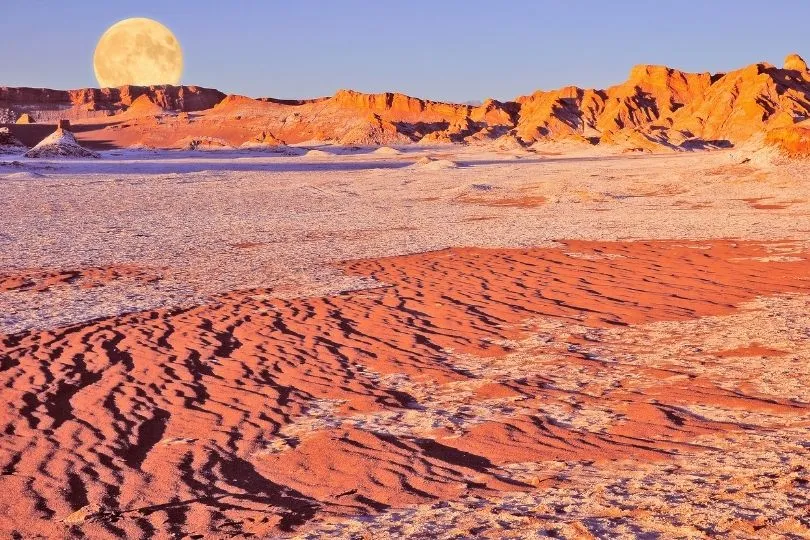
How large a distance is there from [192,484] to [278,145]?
8057 centimetres

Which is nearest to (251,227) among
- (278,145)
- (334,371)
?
(334,371)

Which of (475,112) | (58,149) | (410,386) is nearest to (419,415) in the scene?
(410,386)

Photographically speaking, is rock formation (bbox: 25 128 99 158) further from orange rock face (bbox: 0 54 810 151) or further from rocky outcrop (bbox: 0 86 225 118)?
rocky outcrop (bbox: 0 86 225 118)

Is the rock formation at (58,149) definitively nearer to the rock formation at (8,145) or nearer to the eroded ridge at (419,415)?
the rock formation at (8,145)

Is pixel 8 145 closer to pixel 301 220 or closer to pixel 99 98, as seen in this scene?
pixel 301 220

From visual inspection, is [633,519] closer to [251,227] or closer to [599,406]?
[599,406]

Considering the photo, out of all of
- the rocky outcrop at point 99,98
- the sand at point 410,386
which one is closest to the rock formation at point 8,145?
Answer: the sand at point 410,386

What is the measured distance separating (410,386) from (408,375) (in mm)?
343

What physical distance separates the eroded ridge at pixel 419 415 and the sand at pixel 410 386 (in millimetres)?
24

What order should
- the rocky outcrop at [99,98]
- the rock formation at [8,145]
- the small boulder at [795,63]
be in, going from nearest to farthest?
1. the rock formation at [8,145]
2. the small boulder at [795,63]
3. the rocky outcrop at [99,98]

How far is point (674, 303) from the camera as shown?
32.3 ft

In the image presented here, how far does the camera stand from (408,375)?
725 centimetres

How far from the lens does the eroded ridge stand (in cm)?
436

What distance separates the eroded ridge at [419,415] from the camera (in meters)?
4.36
